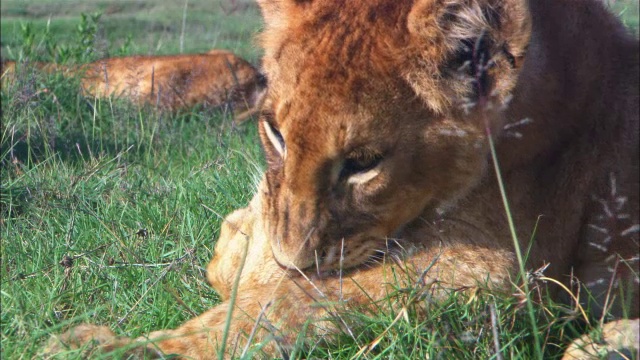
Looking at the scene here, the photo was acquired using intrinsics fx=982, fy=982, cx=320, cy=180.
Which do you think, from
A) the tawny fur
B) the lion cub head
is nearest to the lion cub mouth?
the lion cub head

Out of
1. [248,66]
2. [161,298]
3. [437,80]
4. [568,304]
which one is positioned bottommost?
[248,66]

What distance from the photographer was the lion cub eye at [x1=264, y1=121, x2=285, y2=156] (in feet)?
9.12

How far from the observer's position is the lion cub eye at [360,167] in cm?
261

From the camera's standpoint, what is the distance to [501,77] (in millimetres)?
2613

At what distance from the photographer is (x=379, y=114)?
2.59 meters

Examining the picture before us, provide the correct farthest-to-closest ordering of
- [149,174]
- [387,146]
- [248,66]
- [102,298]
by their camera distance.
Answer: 1. [248,66]
2. [149,174]
3. [102,298]
4. [387,146]

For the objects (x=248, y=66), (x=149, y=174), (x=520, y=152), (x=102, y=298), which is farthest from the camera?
(x=248, y=66)

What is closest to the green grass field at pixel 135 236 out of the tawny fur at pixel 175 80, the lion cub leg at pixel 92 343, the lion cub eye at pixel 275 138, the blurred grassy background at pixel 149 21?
the lion cub leg at pixel 92 343

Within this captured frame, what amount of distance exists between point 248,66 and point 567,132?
354 centimetres

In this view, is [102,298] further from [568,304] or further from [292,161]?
[568,304]

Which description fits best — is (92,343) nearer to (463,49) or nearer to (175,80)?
(463,49)

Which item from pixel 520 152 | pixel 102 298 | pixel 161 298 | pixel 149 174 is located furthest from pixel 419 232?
pixel 149 174

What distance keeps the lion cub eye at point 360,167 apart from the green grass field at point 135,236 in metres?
0.35

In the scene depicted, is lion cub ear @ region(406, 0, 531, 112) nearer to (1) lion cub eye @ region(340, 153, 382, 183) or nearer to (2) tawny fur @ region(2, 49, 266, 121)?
(1) lion cub eye @ region(340, 153, 382, 183)
